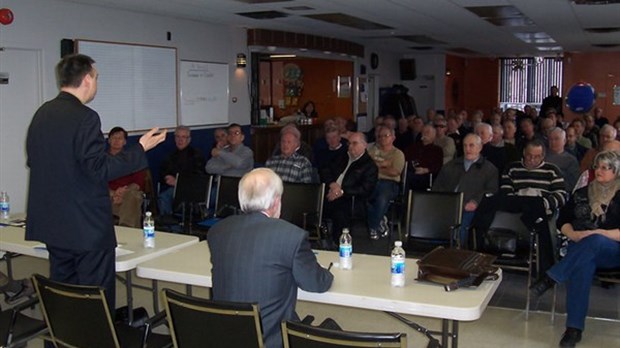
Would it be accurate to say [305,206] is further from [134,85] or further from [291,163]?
[134,85]

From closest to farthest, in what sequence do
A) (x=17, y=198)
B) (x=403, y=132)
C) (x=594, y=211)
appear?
(x=594, y=211) < (x=17, y=198) < (x=403, y=132)

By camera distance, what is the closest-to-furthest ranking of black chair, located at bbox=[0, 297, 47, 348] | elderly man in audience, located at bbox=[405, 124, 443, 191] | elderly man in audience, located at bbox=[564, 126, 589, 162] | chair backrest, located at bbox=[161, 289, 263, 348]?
chair backrest, located at bbox=[161, 289, 263, 348]
black chair, located at bbox=[0, 297, 47, 348]
elderly man in audience, located at bbox=[405, 124, 443, 191]
elderly man in audience, located at bbox=[564, 126, 589, 162]

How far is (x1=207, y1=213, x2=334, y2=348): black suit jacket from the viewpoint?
2654 mm

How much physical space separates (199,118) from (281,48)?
2086mm

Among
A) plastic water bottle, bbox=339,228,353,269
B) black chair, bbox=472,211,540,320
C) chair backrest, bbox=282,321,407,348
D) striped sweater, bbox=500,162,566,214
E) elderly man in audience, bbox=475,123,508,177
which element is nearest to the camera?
chair backrest, bbox=282,321,407,348

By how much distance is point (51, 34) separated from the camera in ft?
22.6

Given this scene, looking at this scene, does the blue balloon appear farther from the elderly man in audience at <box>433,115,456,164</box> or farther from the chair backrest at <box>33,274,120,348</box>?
the chair backrest at <box>33,274,120,348</box>

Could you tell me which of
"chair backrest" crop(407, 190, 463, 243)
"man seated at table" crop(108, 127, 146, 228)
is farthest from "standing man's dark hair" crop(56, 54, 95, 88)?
"man seated at table" crop(108, 127, 146, 228)

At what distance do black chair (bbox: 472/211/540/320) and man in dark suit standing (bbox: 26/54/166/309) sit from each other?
2.82 metres

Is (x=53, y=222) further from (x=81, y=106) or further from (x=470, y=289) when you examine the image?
(x=470, y=289)

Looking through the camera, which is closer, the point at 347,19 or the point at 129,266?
the point at 129,266

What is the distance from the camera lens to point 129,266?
3525mm

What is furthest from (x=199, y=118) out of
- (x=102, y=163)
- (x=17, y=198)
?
(x=102, y=163)

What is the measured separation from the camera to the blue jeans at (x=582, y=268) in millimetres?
4246
